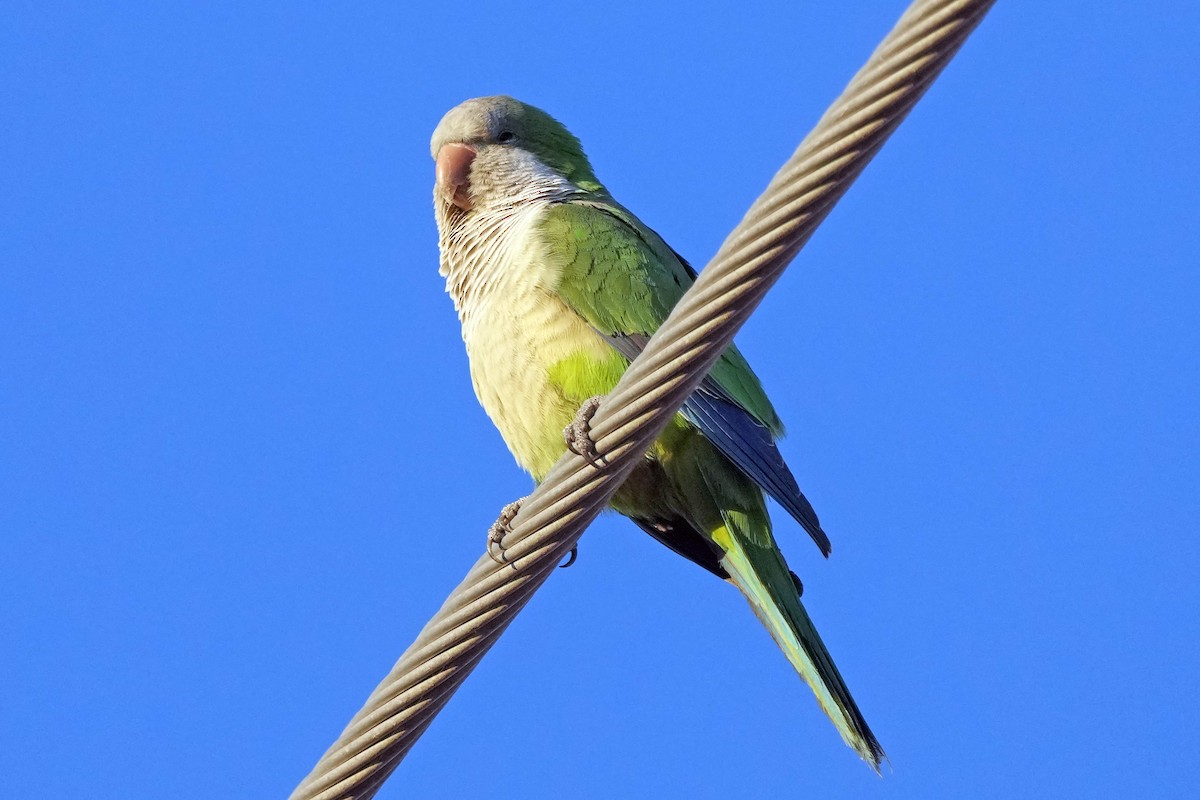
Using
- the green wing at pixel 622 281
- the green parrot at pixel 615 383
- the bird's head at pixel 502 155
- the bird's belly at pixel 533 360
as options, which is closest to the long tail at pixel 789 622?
the green parrot at pixel 615 383

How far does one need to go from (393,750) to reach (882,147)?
1.54 m

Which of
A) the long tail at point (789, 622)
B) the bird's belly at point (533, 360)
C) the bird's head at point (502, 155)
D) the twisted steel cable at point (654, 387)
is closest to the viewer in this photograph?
the twisted steel cable at point (654, 387)

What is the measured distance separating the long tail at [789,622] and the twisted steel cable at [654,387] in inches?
61.4

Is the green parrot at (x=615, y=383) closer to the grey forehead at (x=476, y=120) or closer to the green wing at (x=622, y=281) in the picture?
the green wing at (x=622, y=281)

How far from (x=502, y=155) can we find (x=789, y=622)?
2370 mm

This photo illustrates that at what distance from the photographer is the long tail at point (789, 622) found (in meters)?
4.02

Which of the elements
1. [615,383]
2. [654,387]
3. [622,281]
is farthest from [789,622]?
[654,387]

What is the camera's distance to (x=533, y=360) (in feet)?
14.6

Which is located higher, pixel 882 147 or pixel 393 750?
pixel 882 147

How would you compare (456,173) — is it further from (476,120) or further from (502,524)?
(502,524)

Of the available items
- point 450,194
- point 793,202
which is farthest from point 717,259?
point 450,194

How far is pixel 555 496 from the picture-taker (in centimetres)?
275

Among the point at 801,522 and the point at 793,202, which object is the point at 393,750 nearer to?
the point at 793,202

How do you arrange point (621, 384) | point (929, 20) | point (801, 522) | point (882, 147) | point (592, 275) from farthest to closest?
point (592, 275) → point (801, 522) → point (621, 384) → point (882, 147) → point (929, 20)
